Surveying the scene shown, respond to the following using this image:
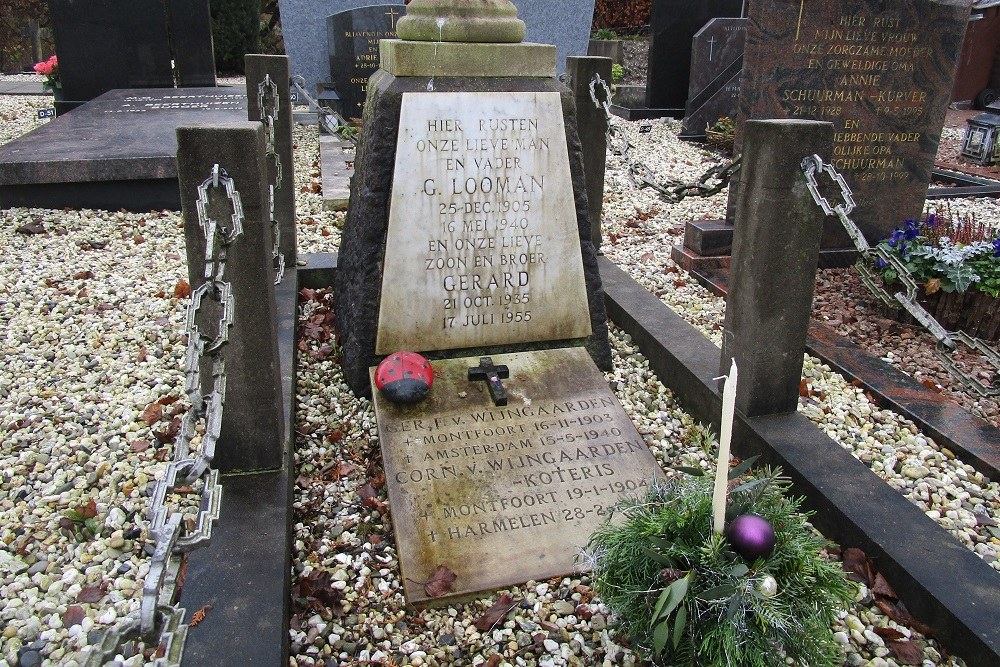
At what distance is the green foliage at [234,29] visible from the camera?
56.3 ft

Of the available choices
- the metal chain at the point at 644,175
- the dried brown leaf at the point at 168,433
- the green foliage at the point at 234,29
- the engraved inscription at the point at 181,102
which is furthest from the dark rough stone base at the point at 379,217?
the green foliage at the point at 234,29

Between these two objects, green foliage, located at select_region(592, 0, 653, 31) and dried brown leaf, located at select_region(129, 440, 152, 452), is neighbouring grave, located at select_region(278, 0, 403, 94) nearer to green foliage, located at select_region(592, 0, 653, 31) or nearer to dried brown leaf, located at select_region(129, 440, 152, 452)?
dried brown leaf, located at select_region(129, 440, 152, 452)

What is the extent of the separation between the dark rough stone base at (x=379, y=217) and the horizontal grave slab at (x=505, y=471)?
0.35 metres

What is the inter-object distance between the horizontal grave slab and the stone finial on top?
145cm

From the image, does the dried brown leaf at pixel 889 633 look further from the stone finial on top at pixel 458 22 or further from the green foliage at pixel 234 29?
the green foliage at pixel 234 29

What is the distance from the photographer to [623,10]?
1984 cm

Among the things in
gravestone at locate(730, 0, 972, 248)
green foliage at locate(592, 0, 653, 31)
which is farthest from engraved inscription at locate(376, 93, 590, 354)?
green foliage at locate(592, 0, 653, 31)

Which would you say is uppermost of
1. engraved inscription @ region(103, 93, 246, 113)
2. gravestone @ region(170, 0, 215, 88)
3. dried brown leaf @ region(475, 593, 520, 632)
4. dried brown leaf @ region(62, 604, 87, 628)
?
gravestone @ region(170, 0, 215, 88)

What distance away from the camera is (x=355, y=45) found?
10133mm

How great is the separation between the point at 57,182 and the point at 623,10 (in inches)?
670

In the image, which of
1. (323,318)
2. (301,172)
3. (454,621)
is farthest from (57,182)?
(454,621)

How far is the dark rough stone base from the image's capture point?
325cm

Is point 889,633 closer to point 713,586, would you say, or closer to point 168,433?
point 713,586

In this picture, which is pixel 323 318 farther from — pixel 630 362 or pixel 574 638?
pixel 574 638
